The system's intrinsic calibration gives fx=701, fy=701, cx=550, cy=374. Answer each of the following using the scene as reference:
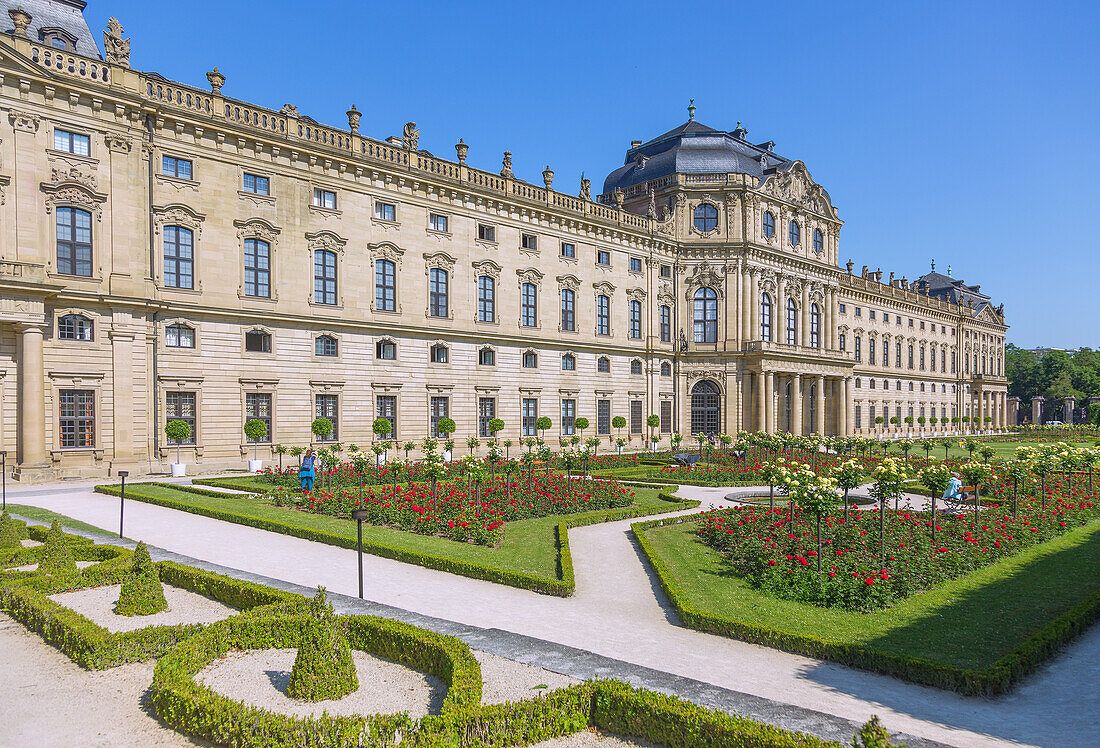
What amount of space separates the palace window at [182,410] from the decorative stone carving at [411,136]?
17766mm

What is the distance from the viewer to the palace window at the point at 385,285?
121 ft

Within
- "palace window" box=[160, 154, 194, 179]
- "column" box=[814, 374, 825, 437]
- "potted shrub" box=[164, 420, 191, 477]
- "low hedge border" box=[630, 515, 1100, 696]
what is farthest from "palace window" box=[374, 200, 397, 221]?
"column" box=[814, 374, 825, 437]

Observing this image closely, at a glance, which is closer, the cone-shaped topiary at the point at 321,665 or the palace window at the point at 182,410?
the cone-shaped topiary at the point at 321,665

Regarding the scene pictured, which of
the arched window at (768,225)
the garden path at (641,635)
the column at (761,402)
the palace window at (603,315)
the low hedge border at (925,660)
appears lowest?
the garden path at (641,635)

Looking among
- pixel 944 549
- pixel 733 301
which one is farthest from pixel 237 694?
pixel 733 301

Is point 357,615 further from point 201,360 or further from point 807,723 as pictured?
Answer: point 201,360

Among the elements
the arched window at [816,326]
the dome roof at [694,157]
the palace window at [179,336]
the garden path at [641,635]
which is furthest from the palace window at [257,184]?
the arched window at [816,326]

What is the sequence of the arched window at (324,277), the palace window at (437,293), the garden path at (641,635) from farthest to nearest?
the palace window at (437,293), the arched window at (324,277), the garden path at (641,635)

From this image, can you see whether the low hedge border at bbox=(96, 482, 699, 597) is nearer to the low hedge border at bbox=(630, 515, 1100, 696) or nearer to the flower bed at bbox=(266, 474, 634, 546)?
the flower bed at bbox=(266, 474, 634, 546)

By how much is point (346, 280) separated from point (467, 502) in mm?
19606

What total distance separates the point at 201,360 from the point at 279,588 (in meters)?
22.3

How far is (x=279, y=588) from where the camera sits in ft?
37.9

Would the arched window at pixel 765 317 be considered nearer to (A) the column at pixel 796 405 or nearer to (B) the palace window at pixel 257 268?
(A) the column at pixel 796 405

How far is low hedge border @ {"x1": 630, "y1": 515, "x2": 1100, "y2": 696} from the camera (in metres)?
8.52
